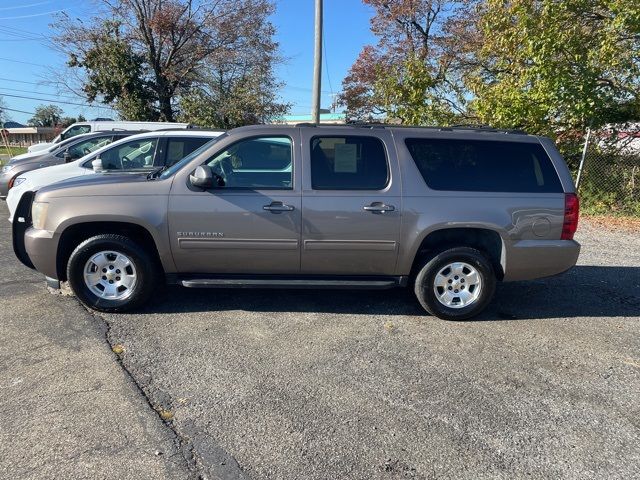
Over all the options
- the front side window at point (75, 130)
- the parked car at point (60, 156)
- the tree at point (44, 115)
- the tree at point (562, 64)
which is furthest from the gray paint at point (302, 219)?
the tree at point (44, 115)

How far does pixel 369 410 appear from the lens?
319 cm

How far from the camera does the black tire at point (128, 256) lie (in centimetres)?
455

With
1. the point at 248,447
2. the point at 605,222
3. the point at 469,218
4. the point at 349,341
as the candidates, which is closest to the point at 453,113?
the point at 605,222

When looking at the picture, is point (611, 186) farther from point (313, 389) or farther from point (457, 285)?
point (313, 389)

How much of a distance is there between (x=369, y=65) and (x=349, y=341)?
1913 centimetres

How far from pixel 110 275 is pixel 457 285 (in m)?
3.31

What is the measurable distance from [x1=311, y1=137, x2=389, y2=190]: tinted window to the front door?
0.24 metres

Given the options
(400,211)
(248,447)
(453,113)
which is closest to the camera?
(248,447)


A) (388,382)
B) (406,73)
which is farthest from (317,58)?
(388,382)

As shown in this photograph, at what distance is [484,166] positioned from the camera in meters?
4.73

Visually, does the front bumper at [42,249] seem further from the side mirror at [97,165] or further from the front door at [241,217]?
the side mirror at [97,165]

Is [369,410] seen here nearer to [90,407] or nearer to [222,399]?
[222,399]

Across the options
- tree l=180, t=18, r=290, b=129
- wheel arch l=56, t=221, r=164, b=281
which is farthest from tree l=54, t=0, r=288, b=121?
wheel arch l=56, t=221, r=164, b=281

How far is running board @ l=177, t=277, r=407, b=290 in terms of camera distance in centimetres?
462
